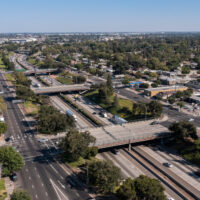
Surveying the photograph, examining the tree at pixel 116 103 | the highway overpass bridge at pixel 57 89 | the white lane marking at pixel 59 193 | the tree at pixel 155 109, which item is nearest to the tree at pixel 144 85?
the highway overpass bridge at pixel 57 89

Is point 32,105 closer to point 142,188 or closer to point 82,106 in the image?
point 82,106

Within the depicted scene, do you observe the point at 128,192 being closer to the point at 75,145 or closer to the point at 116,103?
the point at 75,145

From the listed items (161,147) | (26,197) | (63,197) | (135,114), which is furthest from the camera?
(135,114)

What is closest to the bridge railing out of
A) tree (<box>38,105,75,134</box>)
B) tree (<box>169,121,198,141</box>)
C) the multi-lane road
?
the multi-lane road

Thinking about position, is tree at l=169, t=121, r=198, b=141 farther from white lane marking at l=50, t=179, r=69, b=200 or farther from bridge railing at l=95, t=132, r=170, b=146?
white lane marking at l=50, t=179, r=69, b=200

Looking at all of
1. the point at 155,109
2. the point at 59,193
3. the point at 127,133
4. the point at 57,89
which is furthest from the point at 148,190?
the point at 57,89

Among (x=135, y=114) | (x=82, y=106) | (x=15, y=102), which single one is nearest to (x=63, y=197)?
(x=135, y=114)
